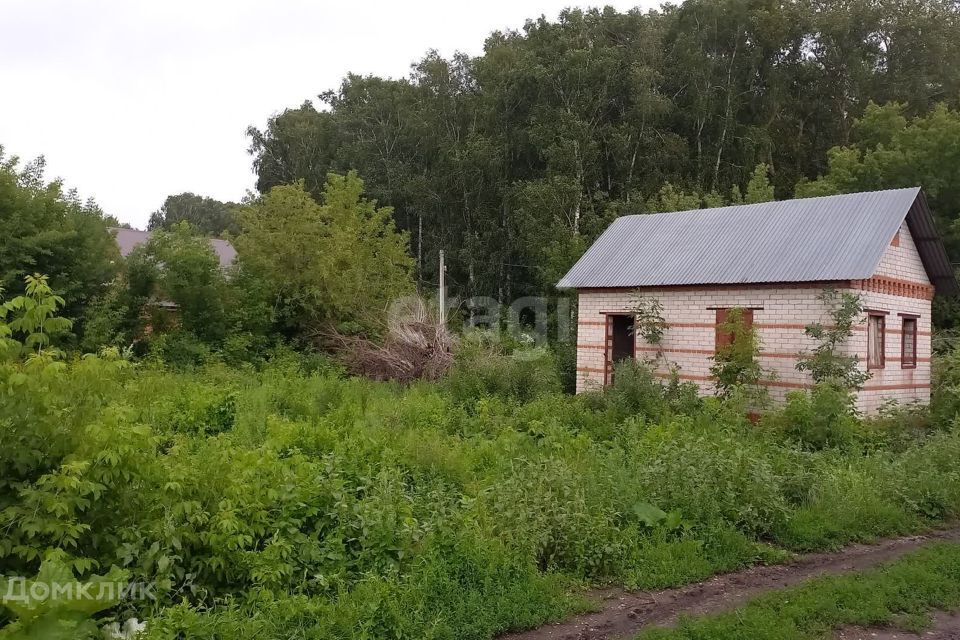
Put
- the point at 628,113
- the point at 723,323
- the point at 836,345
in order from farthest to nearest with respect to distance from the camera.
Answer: the point at 628,113 < the point at 723,323 < the point at 836,345

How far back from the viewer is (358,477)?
23.9 feet

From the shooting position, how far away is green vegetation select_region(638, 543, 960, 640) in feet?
→ 18.0

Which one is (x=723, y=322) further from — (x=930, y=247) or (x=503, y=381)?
(x=930, y=247)

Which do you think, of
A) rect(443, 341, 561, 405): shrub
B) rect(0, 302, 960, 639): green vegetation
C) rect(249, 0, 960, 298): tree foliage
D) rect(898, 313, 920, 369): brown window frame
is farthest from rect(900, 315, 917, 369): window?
rect(249, 0, 960, 298): tree foliage

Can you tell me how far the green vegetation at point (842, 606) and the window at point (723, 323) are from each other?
28.9 feet

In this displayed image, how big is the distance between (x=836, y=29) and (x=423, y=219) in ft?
77.7

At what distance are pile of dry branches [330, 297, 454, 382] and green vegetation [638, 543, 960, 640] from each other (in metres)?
13.0

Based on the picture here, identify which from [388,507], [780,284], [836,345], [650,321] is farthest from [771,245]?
[388,507]

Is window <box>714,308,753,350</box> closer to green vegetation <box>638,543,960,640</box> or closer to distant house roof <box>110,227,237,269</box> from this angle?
green vegetation <box>638,543,960,640</box>

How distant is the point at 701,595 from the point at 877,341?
1148 centimetres

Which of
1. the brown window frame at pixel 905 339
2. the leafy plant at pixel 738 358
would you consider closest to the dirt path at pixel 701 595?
the leafy plant at pixel 738 358

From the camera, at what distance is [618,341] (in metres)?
18.8

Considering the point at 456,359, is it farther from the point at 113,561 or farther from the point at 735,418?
the point at 113,561

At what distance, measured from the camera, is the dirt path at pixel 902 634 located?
18.3 feet
